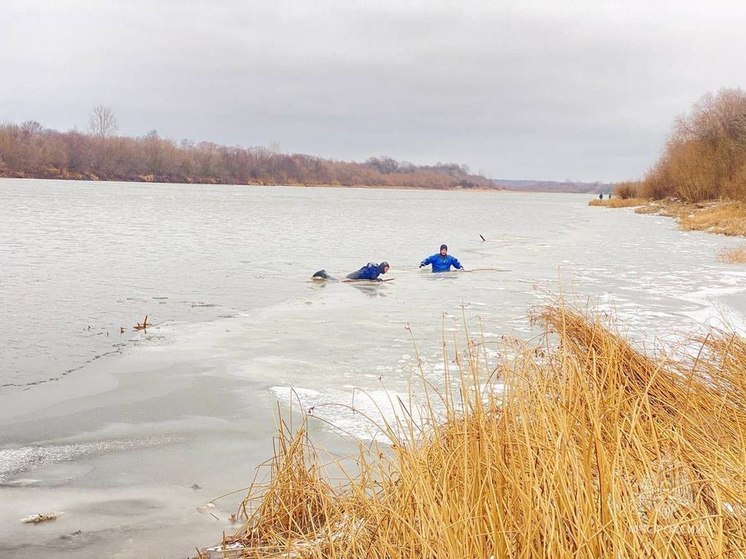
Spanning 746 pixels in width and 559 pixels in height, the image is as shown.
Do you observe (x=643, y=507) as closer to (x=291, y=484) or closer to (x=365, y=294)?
(x=291, y=484)

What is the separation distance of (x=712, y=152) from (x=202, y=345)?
4638cm

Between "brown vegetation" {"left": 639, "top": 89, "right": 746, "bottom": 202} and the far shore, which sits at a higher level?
"brown vegetation" {"left": 639, "top": 89, "right": 746, "bottom": 202}

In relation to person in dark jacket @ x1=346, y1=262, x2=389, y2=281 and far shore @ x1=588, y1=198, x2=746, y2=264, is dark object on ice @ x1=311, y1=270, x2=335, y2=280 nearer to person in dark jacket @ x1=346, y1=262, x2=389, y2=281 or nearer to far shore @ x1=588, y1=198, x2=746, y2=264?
person in dark jacket @ x1=346, y1=262, x2=389, y2=281

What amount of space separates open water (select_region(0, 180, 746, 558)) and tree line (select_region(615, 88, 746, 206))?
23708 mm

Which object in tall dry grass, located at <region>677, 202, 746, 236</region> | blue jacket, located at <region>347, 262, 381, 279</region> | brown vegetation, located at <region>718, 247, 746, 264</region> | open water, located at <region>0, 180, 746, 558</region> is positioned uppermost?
tall dry grass, located at <region>677, 202, 746, 236</region>

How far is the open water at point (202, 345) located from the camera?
181 inches

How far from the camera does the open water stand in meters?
4.61

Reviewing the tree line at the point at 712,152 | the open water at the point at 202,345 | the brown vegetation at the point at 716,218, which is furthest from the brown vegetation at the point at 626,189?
the open water at the point at 202,345

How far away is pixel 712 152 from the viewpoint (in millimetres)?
46688

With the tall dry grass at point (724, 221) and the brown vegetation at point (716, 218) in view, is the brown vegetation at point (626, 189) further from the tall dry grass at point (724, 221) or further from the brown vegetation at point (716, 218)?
the tall dry grass at point (724, 221)

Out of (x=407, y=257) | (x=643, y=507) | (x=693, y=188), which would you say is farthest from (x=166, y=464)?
(x=693, y=188)

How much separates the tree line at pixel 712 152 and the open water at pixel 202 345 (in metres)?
23.7

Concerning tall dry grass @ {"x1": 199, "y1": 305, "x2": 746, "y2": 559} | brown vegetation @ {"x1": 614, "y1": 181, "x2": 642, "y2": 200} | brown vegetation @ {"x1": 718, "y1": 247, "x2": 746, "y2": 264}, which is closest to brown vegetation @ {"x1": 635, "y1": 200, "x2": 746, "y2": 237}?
brown vegetation @ {"x1": 718, "y1": 247, "x2": 746, "y2": 264}

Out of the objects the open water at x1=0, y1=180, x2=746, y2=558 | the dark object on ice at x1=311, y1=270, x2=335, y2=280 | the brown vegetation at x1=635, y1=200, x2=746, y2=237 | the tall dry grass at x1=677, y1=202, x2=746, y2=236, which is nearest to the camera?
the open water at x1=0, y1=180, x2=746, y2=558
